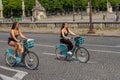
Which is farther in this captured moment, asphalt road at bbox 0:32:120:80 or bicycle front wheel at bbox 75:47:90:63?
bicycle front wheel at bbox 75:47:90:63

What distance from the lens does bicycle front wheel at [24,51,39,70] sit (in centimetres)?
1243

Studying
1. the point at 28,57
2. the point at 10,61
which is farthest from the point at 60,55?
the point at 28,57

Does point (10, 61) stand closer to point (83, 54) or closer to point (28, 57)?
point (28, 57)

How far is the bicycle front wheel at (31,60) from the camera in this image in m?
12.4

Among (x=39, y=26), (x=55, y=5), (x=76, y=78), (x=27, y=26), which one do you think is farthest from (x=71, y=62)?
(x=55, y=5)

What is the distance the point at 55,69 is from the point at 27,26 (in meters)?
40.5

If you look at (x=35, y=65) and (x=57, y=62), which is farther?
(x=57, y=62)

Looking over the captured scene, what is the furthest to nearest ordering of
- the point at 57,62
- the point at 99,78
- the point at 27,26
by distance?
the point at 27,26
the point at 57,62
the point at 99,78

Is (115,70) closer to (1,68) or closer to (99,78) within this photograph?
(99,78)

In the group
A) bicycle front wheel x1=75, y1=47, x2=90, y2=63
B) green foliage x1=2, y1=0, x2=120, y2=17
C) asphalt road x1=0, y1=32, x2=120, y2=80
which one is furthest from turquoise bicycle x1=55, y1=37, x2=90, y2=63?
green foliage x1=2, y1=0, x2=120, y2=17

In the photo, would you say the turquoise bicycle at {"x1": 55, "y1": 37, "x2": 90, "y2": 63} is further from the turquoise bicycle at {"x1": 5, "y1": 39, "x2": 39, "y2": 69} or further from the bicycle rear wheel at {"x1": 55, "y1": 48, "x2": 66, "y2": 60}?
the turquoise bicycle at {"x1": 5, "y1": 39, "x2": 39, "y2": 69}

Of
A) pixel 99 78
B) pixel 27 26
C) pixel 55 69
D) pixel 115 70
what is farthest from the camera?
pixel 27 26

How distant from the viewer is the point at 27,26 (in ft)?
173

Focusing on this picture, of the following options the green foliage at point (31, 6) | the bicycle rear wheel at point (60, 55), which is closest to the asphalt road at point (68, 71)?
the bicycle rear wheel at point (60, 55)
